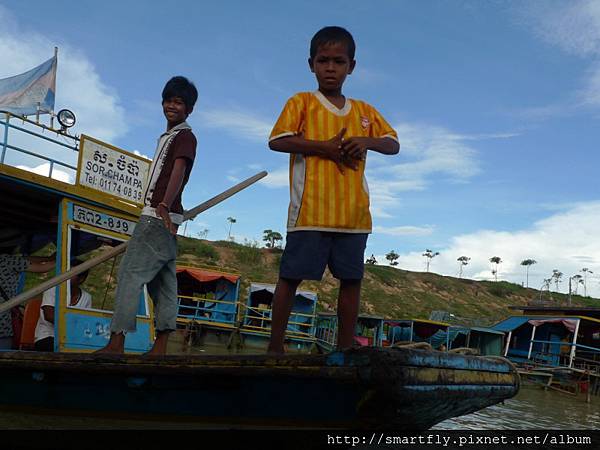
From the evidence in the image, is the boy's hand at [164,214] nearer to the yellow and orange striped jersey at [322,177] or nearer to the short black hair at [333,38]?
the yellow and orange striped jersey at [322,177]

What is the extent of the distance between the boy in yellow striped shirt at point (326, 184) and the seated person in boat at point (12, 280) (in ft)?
9.75

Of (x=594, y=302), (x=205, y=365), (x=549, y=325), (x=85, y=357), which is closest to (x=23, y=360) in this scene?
(x=85, y=357)

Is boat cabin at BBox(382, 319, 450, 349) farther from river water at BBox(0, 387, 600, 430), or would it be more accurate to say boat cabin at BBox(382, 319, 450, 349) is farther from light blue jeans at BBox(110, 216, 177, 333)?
light blue jeans at BBox(110, 216, 177, 333)

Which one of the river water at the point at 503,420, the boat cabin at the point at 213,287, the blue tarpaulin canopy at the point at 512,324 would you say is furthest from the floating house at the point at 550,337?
the boat cabin at the point at 213,287

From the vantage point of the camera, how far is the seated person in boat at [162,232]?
97.7 inches

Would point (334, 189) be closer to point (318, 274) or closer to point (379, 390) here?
point (318, 274)

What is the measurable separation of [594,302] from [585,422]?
62793mm

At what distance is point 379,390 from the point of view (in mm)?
1677

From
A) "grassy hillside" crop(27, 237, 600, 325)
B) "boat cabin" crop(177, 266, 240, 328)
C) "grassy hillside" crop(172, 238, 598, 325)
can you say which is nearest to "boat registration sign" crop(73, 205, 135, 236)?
"boat cabin" crop(177, 266, 240, 328)

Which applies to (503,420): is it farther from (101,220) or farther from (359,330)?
(359,330)

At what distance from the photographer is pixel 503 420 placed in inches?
291

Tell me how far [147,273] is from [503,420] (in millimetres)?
6832

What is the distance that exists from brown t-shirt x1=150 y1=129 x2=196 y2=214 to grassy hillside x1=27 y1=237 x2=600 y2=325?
1052 inches

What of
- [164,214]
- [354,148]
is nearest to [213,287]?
[164,214]
